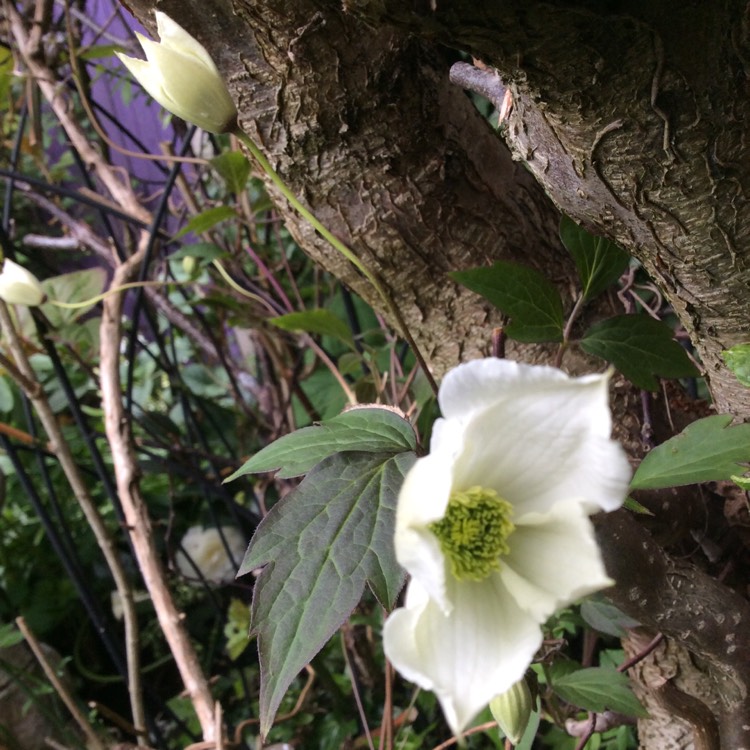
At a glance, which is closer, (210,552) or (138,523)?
(138,523)

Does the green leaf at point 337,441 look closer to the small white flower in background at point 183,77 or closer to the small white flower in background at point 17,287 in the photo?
the small white flower in background at point 183,77

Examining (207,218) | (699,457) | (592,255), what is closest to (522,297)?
(592,255)

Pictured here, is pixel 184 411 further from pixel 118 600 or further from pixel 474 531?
pixel 474 531

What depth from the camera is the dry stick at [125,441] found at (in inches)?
25.5

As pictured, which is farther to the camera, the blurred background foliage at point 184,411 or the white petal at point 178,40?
the blurred background foliage at point 184,411

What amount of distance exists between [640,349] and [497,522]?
0.93 feet

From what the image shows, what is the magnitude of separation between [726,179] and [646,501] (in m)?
0.26

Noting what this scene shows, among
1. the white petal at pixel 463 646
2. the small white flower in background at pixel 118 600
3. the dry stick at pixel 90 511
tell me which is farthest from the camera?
the small white flower in background at pixel 118 600

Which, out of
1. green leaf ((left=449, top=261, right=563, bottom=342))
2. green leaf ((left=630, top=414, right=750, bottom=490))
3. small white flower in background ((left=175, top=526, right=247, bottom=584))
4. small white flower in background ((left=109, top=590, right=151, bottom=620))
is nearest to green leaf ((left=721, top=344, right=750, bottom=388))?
green leaf ((left=630, top=414, right=750, bottom=490))

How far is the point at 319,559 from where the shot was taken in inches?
13.3

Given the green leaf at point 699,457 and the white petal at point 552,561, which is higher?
the white petal at point 552,561

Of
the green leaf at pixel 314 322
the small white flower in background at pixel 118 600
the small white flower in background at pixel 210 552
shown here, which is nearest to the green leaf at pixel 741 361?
the green leaf at pixel 314 322

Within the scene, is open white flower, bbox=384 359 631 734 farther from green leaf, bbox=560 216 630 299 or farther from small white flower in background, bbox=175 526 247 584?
small white flower in background, bbox=175 526 247 584

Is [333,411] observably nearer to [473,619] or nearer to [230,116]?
[230,116]
